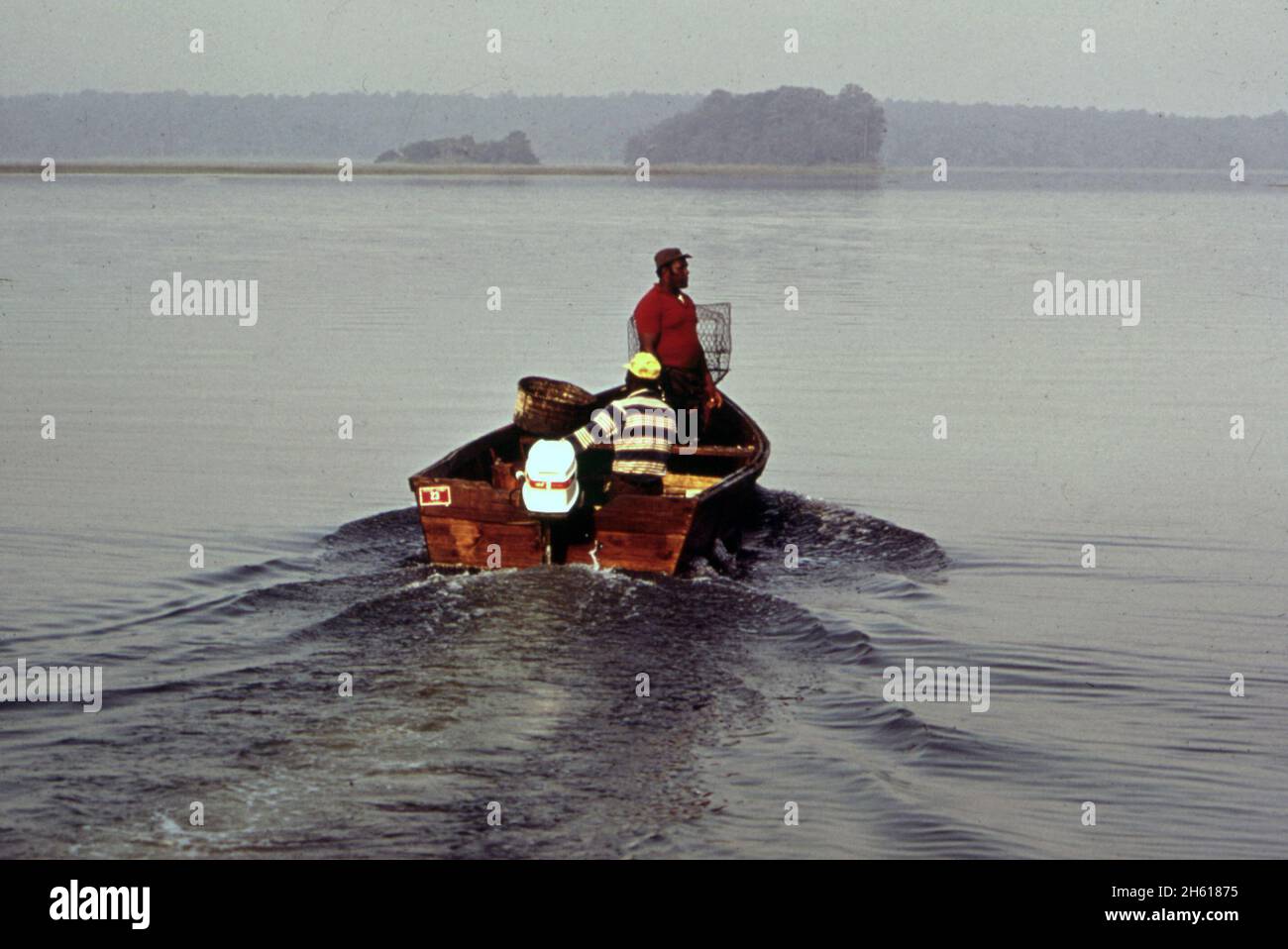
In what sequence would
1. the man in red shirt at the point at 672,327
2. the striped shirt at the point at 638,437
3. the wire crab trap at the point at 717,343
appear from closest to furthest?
the striped shirt at the point at 638,437 < the man in red shirt at the point at 672,327 < the wire crab trap at the point at 717,343

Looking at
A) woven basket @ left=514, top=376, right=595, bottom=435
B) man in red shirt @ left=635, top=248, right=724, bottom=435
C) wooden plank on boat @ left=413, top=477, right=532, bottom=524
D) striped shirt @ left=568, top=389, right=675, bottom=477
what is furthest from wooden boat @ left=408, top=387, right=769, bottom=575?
man in red shirt @ left=635, top=248, right=724, bottom=435

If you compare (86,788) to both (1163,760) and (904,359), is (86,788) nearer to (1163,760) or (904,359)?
(1163,760)

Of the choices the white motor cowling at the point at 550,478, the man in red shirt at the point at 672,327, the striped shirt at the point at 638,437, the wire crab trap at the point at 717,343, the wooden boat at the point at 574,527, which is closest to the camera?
the white motor cowling at the point at 550,478

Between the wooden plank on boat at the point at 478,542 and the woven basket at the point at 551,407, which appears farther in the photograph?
the wooden plank on boat at the point at 478,542

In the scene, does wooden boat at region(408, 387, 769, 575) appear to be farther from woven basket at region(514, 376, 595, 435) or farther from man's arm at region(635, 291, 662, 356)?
man's arm at region(635, 291, 662, 356)

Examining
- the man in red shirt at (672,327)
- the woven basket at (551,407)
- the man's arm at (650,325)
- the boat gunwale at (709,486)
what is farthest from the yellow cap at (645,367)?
the man's arm at (650,325)

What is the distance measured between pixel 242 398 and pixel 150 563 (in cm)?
1029

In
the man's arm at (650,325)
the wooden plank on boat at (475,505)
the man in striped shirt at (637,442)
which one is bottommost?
the wooden plank on boat at (475,505)

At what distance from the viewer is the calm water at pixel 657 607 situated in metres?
8.99

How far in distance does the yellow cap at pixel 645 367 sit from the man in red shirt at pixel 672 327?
1.87 m

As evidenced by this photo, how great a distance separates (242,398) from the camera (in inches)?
971

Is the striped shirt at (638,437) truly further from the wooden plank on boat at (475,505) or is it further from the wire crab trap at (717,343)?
the wire crab trap at (717,343)

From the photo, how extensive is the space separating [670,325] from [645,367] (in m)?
2.17

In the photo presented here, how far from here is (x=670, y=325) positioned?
638 inches
